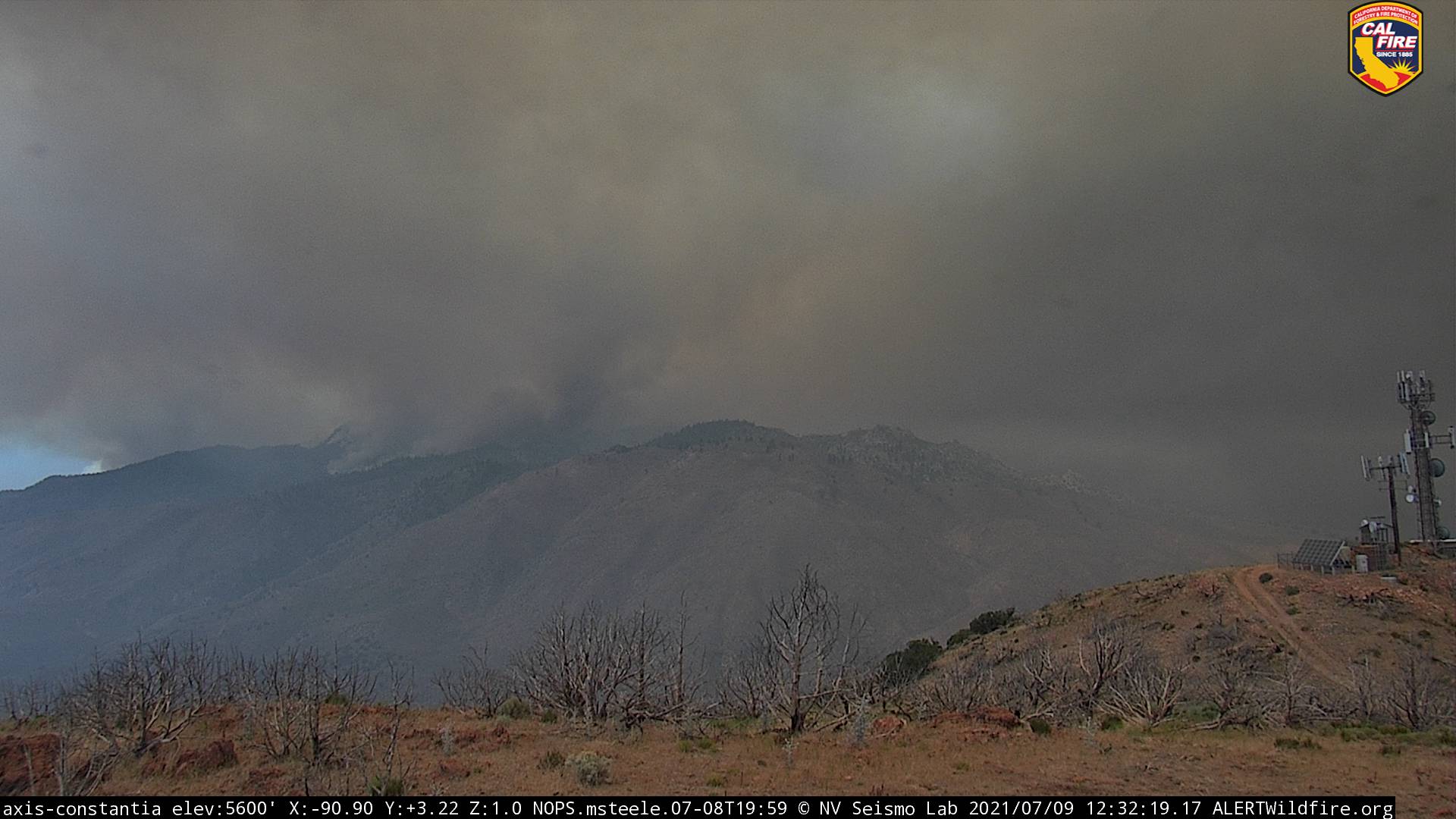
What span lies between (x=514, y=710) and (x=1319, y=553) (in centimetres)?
8352

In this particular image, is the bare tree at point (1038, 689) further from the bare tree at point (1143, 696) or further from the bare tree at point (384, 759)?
the bare tree at point (384, 759)

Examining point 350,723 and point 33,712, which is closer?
point 350,723

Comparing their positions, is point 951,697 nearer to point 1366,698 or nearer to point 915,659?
point 1366,698

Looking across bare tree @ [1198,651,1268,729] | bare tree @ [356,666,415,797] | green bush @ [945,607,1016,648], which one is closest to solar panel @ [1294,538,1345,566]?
green bush @ [945,607,1016,648]

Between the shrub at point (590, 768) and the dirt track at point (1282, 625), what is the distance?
54553mm

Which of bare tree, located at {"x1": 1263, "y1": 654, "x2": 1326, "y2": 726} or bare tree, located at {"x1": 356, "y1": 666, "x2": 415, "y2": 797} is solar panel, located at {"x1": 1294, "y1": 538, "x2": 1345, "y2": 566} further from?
A: bare tree, located at {"x1": 356, "y1": 666, "x2": 415, "y2": 797}

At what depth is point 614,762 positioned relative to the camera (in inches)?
874

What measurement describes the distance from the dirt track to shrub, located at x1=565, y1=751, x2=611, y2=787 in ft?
179

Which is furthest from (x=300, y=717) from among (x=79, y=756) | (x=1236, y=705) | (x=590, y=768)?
(x=1236, y=705)

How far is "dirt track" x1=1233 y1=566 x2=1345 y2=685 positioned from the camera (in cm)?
5316

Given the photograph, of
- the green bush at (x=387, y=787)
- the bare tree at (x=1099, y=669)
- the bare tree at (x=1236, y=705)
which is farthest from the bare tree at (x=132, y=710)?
the bare tree at (x=1236, y=705)

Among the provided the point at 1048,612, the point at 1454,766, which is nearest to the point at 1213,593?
the point at 1048,612

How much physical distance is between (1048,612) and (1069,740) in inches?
2487
